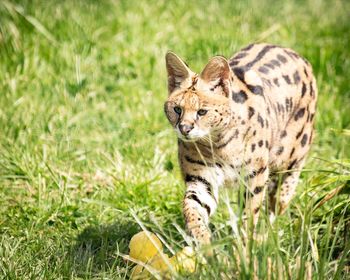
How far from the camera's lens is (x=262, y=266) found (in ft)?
11.2

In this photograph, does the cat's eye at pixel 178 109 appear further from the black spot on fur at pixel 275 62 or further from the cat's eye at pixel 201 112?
the black spot on fur at pixel 275 62

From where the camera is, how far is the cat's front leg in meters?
4.20

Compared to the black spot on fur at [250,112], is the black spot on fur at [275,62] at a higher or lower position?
higher

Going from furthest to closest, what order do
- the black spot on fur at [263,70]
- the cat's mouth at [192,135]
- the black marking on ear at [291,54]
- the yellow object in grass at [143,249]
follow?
1. the black marking on ear at [291,54]
2. the black spot on fur at [263,70]
3. the cat's mouth at [192,135]
4. the yellow object in grass at [143,249]

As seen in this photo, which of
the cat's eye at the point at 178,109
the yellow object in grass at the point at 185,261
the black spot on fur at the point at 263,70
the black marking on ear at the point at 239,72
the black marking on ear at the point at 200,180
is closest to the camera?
the yellow object in grass at the point at 185,261

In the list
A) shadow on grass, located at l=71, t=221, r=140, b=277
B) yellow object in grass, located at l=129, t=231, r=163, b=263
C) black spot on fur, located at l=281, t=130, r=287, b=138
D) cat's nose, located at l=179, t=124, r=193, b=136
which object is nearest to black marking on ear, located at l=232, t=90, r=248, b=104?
cat's nose, located at l=179, t=124, r=193, b=136

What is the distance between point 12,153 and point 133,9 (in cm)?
270

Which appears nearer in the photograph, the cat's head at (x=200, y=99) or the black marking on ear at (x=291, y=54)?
the cat's head at (x=200, y=99)

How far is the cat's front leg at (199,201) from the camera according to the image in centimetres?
420

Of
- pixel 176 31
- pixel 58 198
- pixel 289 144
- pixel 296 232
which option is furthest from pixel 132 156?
pixel 176 31

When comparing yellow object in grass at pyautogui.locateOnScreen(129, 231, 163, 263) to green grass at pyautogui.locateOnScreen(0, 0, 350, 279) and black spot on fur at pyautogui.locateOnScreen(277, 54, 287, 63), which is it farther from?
black spot on fur at pyautogui.locateOnScreen(277, 54, 287, 63)

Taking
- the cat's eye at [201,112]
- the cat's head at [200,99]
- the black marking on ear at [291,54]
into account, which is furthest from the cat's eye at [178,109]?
the black marking on ear at [291,54]

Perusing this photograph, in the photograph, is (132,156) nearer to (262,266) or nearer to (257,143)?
(257,143)

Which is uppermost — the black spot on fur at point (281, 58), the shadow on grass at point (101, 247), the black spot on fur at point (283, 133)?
the black spot on fur at point (281, 58)
